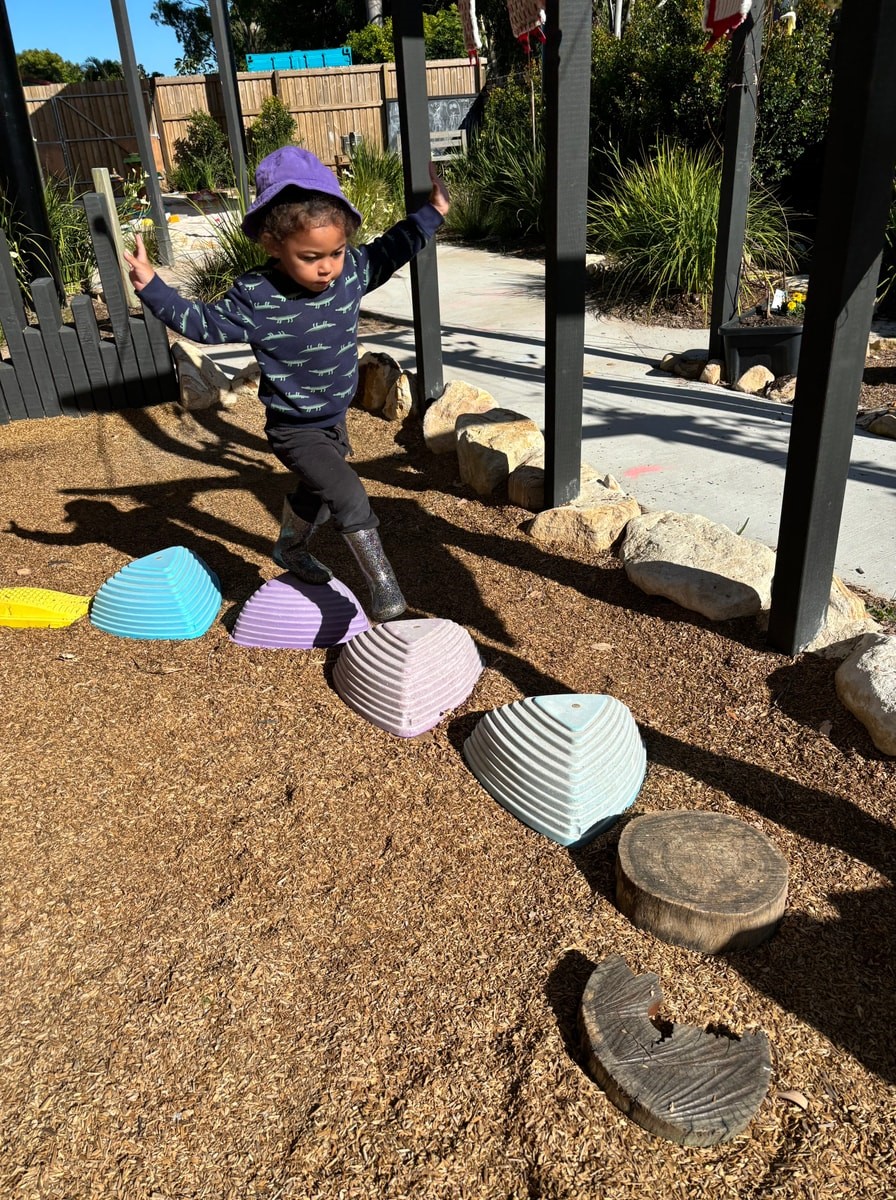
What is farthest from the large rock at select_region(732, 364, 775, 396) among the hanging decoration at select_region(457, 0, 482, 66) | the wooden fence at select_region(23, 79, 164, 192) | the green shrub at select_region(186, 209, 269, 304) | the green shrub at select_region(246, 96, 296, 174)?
the wooden fence at select_region(23, 79, 164, 192)

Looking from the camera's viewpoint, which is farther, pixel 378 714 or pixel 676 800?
pixel 378 714

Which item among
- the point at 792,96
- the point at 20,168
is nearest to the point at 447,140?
the point at 792,96

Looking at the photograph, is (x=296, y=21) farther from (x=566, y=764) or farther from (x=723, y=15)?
(x=566, y=764)

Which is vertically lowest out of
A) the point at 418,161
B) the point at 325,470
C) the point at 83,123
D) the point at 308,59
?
the point at 325,470

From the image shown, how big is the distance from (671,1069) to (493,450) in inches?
124

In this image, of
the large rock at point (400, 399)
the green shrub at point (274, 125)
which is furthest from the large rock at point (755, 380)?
the green shrub at point (274, 125)

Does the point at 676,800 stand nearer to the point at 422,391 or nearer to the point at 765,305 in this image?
the point at 422,391

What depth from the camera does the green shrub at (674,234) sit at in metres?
7.22

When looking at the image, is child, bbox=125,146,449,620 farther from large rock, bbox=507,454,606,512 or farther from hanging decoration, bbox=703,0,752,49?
hanging decoration, bbox=703,0,752,49

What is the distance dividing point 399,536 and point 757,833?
7.69 ft

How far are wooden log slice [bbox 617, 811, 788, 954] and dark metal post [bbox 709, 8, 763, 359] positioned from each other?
4.66 metres

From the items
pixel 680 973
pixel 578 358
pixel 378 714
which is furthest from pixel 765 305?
pixel 680 973

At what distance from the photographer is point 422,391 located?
5.51m

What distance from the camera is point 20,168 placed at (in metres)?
6.62
